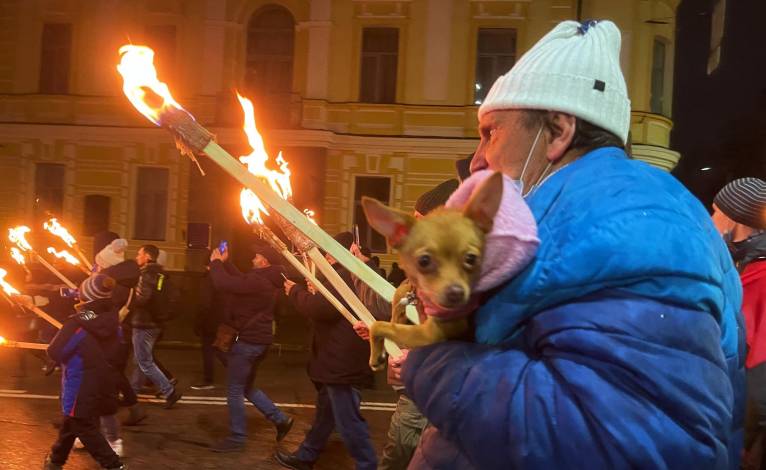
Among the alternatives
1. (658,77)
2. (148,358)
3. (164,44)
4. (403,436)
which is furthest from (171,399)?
(658,77)

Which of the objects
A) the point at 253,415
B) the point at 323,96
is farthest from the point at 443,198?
the point at 323,96

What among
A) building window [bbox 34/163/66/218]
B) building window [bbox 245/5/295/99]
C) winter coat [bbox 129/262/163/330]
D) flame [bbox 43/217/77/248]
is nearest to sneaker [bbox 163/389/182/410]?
winter coat [bbox 129/262/163/330]

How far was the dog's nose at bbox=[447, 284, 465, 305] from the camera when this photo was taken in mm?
1261

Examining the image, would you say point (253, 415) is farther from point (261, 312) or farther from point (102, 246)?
point (102, 246)

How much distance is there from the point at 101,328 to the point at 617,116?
5.49 m

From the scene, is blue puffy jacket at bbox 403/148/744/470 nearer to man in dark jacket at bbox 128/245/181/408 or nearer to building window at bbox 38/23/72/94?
man in dark jacket at bbox 128/245/181/408

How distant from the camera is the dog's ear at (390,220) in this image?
1.38 metres

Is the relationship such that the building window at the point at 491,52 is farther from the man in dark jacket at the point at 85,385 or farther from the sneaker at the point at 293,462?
the man in dark jacket at the point at 85,385

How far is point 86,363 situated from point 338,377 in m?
2.09

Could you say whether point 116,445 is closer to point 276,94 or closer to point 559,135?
point 559,135

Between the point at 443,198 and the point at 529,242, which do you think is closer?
the point at 529,242

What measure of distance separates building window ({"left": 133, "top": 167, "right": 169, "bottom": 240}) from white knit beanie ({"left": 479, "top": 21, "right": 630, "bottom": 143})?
18.0 meters

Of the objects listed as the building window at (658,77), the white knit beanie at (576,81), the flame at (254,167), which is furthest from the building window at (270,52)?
the white knit beanie at (576,81)

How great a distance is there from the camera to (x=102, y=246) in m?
7.30
